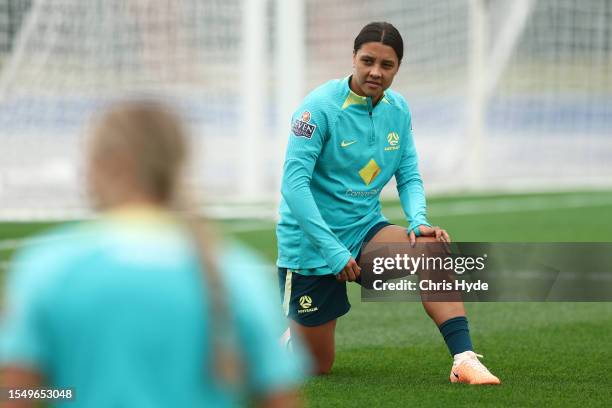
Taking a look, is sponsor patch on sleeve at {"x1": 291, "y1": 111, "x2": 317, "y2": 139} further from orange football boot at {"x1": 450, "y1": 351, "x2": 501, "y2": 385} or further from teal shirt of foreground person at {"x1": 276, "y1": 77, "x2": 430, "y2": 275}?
orange football boot at {"x1": 450, "y1": 351, "x2": 501, "y2": 385}

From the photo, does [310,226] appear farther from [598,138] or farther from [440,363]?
[598,138]

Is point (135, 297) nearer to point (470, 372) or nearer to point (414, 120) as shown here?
point (470, 372)

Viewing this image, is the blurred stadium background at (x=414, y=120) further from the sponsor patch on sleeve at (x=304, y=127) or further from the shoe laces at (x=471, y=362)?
the sponsor patch on sleeve at (x=304, y=127)

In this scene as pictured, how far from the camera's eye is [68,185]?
15258 millimetres

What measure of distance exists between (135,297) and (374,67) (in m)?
3.47

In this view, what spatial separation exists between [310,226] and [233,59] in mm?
11084

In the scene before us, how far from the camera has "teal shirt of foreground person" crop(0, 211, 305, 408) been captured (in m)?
1.92

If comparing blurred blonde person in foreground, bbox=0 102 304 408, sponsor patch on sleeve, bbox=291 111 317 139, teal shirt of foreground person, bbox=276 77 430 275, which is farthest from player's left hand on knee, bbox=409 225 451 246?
blurred blonde person in foreground, bbox=0 102 304 408

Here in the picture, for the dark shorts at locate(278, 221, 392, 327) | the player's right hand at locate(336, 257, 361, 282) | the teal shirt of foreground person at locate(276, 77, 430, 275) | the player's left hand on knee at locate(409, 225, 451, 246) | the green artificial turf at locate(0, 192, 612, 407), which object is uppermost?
the teal shirt of foreground person at locate(276, 77, 430, 275)

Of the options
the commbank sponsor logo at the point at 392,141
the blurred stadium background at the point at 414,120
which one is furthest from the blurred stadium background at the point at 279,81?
the commbank sponsor logo at the point at 392,141

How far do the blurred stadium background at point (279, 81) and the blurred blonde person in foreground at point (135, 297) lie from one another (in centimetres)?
775

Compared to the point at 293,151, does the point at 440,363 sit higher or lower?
lower

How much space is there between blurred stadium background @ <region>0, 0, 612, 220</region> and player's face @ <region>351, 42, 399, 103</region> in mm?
4660

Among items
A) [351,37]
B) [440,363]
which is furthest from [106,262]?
[351,37]
